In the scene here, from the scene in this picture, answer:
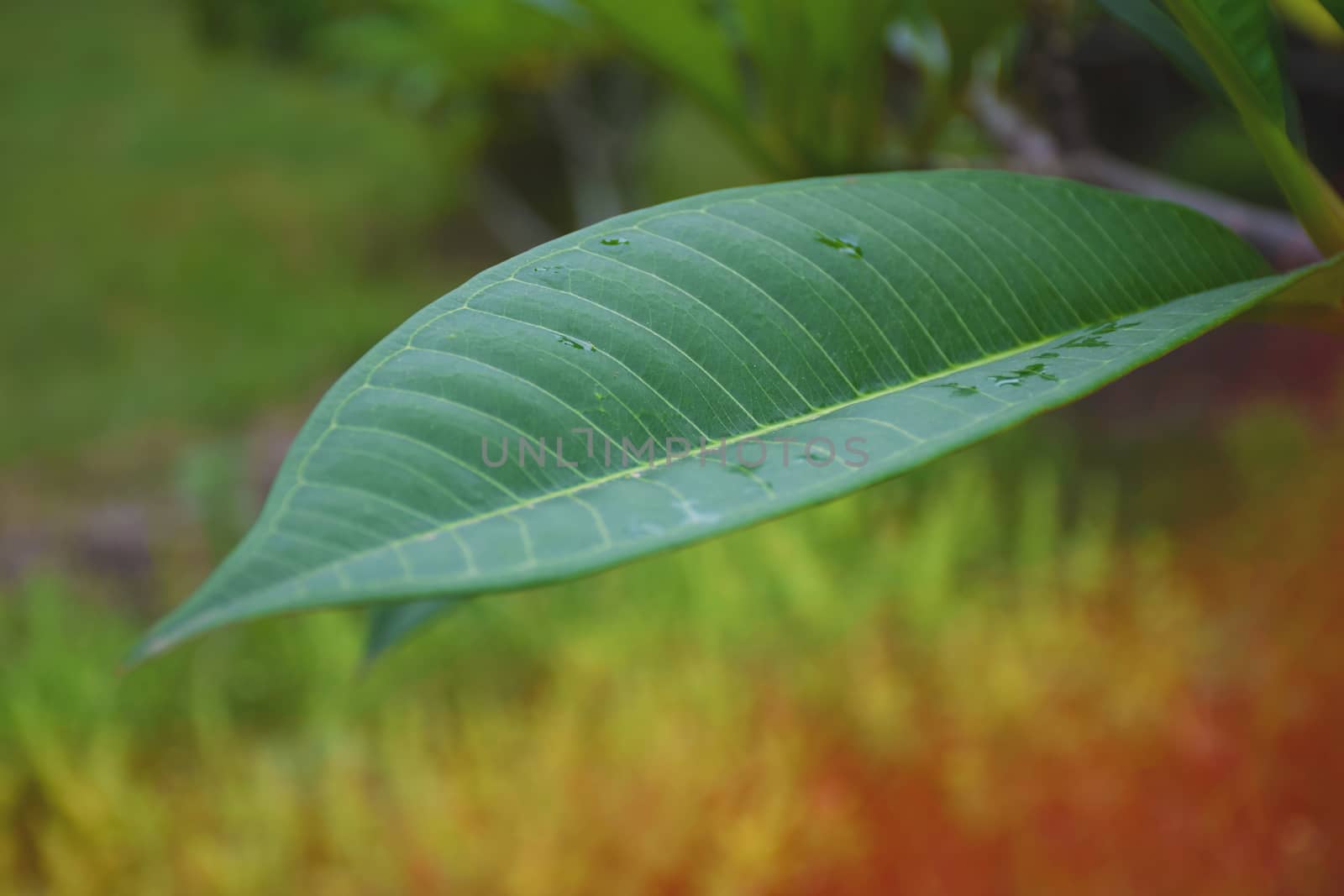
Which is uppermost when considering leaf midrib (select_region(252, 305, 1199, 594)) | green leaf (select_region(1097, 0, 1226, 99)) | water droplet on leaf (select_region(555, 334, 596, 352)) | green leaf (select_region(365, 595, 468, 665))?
green leaf (select_region(1097, 0, 1226, 99))

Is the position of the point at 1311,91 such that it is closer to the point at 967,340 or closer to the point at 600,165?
the point at 967,340

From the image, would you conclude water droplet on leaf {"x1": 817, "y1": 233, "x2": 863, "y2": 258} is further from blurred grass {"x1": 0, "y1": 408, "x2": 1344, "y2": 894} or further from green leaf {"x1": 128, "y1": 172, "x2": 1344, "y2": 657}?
blurred grass {"x1": 0, "y1": 408, "x2": 1344, "y2": 894}

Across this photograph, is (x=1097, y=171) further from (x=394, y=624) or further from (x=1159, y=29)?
(x=394, y=624)

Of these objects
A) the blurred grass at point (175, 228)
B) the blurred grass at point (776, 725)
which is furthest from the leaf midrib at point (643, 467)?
the blurred grass at point (175, 228)

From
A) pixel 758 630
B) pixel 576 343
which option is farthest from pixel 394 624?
pixel 758 630

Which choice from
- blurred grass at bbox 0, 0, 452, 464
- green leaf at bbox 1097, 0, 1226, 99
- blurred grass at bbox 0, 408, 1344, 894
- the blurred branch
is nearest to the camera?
green leaf at bbox 1097, 0, 1226, 99

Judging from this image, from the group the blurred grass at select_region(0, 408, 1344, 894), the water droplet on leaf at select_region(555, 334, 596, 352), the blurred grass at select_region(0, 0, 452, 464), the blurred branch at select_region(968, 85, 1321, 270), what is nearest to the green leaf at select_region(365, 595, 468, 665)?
the water droplet on leaf at select_region(555, 334, 596, 352)

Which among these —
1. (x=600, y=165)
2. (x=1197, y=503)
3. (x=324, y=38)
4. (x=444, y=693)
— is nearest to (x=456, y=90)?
(x=600, y=165)
